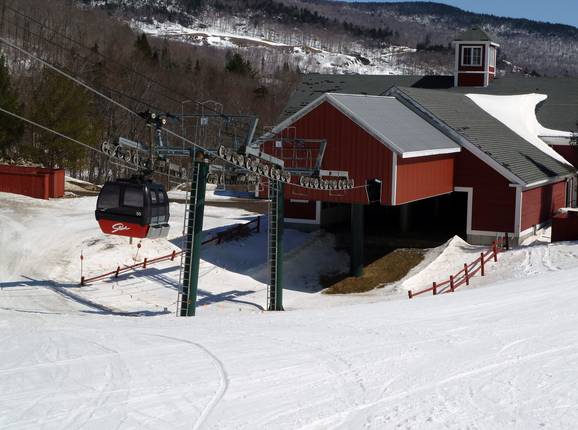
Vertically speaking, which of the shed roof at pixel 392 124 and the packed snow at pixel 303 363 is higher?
the shed roof at pixel 392 124

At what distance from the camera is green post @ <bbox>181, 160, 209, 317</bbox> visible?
22281mm

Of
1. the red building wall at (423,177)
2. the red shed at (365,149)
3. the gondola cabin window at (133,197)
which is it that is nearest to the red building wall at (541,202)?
the red building wall at (423,177)

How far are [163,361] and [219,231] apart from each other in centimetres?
2248

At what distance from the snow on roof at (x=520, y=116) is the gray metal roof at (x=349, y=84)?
21.3ft

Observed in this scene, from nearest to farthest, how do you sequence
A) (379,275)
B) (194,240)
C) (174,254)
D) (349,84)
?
1. (194,240)
2. (379,275)
3. (174,254)
4. (349,84)

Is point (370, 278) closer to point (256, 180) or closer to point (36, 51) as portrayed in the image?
point (256, 180)

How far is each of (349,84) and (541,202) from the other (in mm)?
16339

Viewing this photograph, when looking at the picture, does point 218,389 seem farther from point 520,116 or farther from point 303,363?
point 520,116

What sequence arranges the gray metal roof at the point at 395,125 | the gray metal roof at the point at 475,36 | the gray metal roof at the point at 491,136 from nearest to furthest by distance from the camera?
the gray metal roof at the point at 395,125 → the gray metal roof at the point at 491,136 → the gray metal roof at the point at 475,36

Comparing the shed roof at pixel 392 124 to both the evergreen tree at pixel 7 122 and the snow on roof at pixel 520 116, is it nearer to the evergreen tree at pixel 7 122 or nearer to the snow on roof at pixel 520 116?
the snow on roof at pixel 520 116

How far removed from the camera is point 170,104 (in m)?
82.4

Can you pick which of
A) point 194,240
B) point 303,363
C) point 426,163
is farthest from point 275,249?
point 303,363

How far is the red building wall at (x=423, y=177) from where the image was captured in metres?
28.1

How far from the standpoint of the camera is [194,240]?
22469 mm
